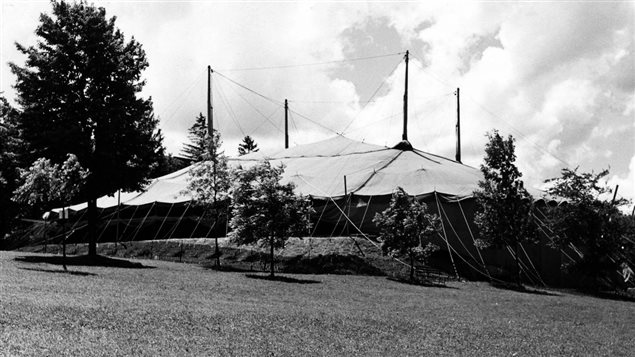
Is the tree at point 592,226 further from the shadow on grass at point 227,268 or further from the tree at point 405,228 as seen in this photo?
the shadow on grass at point 227,268

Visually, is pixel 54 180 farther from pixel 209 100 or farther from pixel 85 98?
pixel 209 100

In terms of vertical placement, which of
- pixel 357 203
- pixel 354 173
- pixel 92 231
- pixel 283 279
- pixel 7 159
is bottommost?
pixel 283 279

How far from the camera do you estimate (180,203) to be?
125 ft

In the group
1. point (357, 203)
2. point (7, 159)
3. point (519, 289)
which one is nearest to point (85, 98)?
point (7, 159)

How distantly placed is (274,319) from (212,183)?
58.9 ft

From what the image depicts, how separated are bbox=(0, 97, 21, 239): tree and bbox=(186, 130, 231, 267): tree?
26.0 feet

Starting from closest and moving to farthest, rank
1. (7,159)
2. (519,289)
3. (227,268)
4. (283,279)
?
1. (283,279)
2. (519,289)
3. (227,268)
4. (7,159)

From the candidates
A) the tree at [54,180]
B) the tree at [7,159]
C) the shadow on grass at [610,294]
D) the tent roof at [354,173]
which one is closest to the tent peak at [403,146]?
the tent roof at [354,173]

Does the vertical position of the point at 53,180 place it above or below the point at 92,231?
above

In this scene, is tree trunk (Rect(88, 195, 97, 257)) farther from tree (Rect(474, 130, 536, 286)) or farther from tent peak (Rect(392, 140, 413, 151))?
tent peak (Rect(392, 140, 413, 151))

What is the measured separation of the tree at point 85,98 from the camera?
87.7 feet

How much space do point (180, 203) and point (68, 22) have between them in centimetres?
1385

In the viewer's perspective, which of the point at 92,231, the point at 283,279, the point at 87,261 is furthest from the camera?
the point at 92,231

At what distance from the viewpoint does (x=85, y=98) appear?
27578mm
